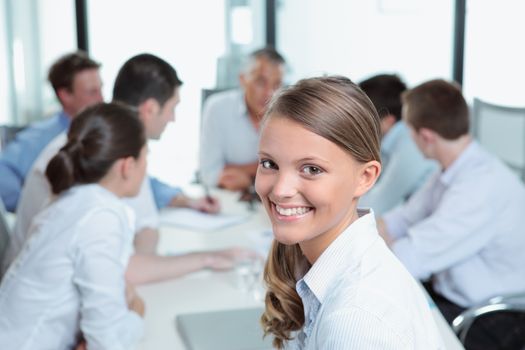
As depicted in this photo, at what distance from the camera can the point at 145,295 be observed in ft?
6.52

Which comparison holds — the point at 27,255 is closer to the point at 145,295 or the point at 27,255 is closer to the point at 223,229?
the point at 145,295

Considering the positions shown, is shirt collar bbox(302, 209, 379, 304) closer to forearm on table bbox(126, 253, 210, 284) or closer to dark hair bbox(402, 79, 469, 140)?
forearm on table bbox(126, 253, 210, 284)

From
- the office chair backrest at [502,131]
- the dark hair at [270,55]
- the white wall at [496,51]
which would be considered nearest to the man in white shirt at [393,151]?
the office chair backrest at [502,131]

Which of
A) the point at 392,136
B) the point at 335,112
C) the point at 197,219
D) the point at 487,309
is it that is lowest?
the point at 487,309

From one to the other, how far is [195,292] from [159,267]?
5.7 inches

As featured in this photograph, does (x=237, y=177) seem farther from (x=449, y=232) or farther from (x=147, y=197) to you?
(x=449, y=232)

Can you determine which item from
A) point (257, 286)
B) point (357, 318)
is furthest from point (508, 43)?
point (357, 318)

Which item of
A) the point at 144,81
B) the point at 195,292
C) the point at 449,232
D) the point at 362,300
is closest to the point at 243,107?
the point at 144,81

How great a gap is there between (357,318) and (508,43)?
4.84 meters

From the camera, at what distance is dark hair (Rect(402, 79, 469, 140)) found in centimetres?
239

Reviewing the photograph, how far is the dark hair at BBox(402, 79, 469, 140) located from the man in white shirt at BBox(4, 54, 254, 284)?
2.52ft

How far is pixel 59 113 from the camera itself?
3.42 meters

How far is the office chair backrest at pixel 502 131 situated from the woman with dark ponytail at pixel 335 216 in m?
2.17

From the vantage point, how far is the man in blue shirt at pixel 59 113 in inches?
127
